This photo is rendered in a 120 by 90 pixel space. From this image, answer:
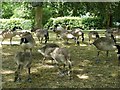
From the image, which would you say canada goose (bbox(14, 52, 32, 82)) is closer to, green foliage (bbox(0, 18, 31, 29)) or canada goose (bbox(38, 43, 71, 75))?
canada goose (bbox(38, 43, 71, 75))

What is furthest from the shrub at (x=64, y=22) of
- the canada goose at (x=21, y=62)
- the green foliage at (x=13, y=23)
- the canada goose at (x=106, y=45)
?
the canada goose at (x=21, y=62)

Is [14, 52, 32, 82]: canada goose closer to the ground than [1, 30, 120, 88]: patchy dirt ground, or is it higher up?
higher up

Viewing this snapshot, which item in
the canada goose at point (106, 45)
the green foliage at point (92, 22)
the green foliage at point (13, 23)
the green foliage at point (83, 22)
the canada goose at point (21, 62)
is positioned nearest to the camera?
the canada goose at point (21, 62)

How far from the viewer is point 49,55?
9453 mm

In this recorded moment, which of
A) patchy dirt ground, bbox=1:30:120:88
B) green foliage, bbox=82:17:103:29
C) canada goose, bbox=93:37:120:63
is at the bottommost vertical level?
green foliage, bbox=82:17:103:29

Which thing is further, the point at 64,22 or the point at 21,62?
the point at 64,22

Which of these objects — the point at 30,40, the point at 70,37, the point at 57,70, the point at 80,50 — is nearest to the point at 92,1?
the point at 70,37

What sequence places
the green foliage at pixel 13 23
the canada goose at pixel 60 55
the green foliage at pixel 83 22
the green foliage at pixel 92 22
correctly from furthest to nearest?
the green foliage at pixel 92 22 < the green foliage at pixel 83 22 < the green foliage at pixel 13 23 < the canada goose at pixel 60 55

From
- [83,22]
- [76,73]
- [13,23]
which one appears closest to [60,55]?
[76,73]

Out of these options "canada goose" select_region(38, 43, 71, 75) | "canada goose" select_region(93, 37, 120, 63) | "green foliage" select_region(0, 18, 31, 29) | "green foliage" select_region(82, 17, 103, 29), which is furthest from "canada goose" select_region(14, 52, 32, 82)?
"green foliage" select_region(82, 17, 103, 29)

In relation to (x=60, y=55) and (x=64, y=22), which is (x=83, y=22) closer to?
(x=64, y=22)

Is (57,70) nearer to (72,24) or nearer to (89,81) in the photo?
(89,81)

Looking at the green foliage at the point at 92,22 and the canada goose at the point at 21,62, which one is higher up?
the canada goose at the point at 21,62

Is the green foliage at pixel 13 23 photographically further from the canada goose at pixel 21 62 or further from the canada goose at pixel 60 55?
the canada goose at pixel 21 62
